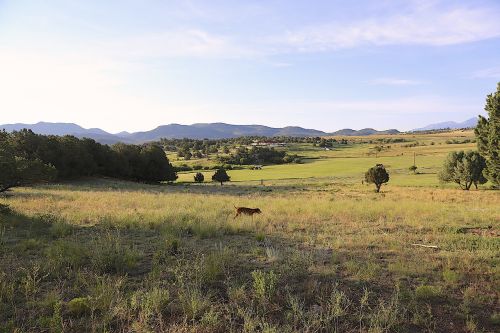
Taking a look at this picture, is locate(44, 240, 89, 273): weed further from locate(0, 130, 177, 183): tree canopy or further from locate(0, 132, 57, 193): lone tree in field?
locate(0, 130, 177, 183): tree canopy

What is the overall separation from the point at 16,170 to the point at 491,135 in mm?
40218

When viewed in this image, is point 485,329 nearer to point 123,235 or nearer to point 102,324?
point 102,324

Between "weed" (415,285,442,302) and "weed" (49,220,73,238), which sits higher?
"weed" (49,220,73,238)

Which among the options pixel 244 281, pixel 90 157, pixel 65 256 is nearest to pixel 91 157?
pixel 90 157

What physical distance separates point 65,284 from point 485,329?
268 inches

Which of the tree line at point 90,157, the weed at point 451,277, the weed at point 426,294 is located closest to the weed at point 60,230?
the weed at point 426,294

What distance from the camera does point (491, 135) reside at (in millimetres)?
38312

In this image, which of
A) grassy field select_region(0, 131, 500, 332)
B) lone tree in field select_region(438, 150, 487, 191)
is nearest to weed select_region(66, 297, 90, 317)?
grassy field select_region(0, 131, 500, 332)

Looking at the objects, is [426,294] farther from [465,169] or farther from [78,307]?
[465,169]

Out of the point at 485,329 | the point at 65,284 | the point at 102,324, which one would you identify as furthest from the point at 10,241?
the point at 485,329

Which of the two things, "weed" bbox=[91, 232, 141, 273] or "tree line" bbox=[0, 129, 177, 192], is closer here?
"weed" bbox=[91, 232, 141, 273]

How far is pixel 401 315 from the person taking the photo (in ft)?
19.3

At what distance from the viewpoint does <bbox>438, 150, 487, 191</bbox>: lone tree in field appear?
55.3 meters

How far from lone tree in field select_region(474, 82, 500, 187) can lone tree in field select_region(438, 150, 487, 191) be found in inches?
524
